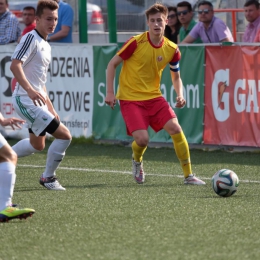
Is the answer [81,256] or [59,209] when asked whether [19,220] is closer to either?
[59,209]

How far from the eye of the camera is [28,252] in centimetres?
590

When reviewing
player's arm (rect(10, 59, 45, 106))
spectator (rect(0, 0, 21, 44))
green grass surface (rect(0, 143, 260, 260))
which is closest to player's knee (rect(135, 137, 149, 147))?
green grass surface (rect(0, 143, 260, 260))

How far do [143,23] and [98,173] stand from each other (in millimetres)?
4990

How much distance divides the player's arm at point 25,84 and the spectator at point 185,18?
5.39m

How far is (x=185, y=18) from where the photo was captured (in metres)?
13.9

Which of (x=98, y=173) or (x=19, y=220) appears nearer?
(x=19, y=220)

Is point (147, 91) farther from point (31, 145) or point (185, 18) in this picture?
point (185, 18)

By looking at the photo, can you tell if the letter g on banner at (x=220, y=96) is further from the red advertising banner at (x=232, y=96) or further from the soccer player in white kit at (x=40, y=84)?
the soccer player in white kit at (x=40, y=84)

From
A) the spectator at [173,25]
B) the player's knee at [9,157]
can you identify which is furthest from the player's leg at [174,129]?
the spectator at [173,25]

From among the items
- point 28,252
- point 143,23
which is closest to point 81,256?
point 28,252

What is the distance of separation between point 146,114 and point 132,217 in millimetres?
2637

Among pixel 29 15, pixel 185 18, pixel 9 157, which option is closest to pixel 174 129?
pixel 9 157

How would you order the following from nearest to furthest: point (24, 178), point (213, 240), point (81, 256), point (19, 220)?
point (81, 256)
point (213, 240)
point (19, 220)
point (24, 178)

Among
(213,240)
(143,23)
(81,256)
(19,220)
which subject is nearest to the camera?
(81,256)
